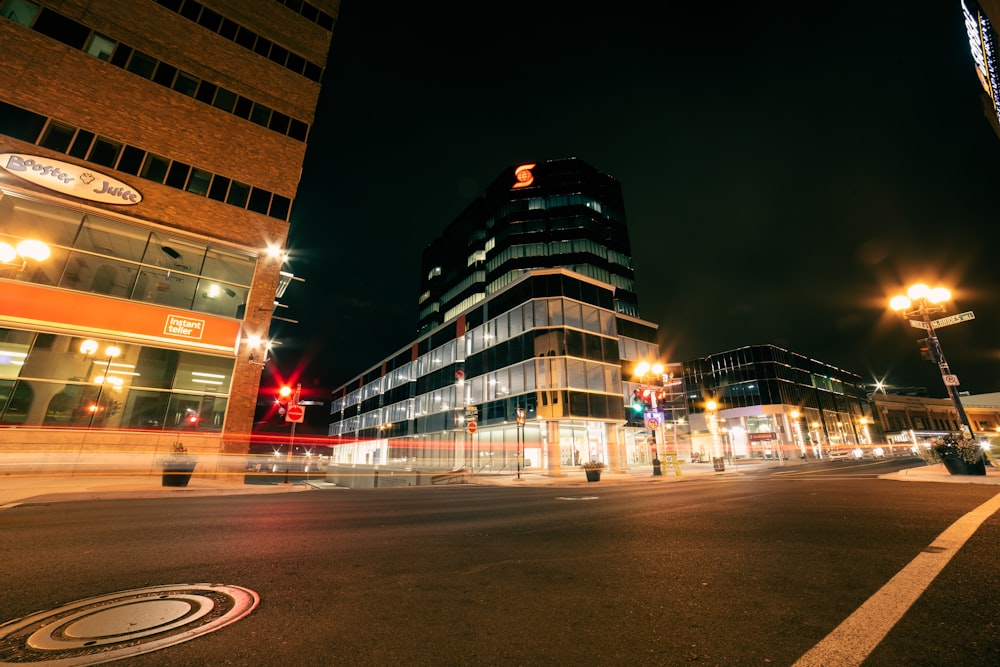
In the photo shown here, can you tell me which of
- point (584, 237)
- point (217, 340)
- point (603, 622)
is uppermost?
point (584, 237)

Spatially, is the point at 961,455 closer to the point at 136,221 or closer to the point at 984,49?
the point at 984,49

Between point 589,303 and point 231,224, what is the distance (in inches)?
1058

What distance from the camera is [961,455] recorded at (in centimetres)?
1333

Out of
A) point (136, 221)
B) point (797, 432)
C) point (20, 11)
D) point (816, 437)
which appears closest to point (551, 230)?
point (136, 221)

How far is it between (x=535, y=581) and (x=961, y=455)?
1806 cm

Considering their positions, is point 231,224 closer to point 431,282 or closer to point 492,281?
point 492,281

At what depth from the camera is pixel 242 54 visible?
23.0 metres

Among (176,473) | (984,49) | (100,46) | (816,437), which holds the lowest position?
(176,473)

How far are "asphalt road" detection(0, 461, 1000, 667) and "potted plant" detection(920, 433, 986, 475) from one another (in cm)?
885

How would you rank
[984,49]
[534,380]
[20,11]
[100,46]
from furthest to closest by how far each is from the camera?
[534,380]
[984,49]
[100,46]
[20,11]

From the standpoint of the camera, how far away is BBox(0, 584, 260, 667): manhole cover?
2215mm

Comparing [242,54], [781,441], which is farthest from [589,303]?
[781,441]

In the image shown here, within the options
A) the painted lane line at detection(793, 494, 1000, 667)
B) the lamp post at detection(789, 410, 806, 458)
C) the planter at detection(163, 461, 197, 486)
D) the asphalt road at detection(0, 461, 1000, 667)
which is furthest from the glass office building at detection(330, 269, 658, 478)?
the lamp post at detection(789, 410, 806, 458)

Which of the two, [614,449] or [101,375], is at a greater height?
[101,375]
